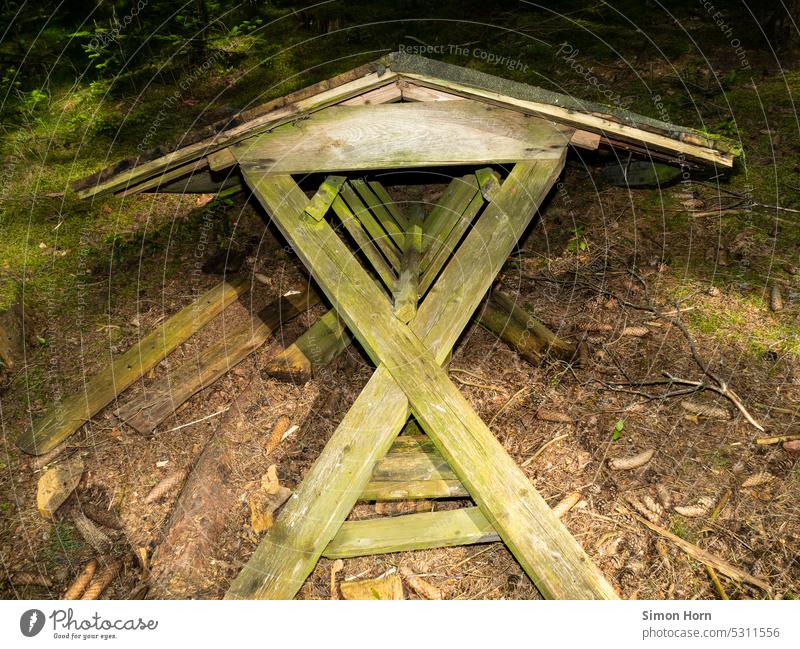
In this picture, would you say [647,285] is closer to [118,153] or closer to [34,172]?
[118,153]

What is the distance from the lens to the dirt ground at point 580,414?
369 centimetres

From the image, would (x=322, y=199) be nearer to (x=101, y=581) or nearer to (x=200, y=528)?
(x=200, y=528)

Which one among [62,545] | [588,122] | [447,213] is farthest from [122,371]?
[588,122]

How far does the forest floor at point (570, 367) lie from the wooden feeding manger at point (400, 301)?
27 cm

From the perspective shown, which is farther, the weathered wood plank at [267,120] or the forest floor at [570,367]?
the weathered wood plank at [267,120]

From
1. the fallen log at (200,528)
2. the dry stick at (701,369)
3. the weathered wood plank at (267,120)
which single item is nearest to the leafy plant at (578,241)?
the dry stick at (701,369)

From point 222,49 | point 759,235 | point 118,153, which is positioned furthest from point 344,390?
point 222,49

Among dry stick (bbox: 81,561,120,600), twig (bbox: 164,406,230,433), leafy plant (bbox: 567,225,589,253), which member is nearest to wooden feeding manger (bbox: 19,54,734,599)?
twig (bbox: 164,406,230,433)

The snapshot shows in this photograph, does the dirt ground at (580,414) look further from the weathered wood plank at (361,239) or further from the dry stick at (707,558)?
the weathered wood plank at (361,239)

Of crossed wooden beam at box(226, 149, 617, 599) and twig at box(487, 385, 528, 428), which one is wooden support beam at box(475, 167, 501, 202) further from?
twig at box(487, 385, 528, 428)

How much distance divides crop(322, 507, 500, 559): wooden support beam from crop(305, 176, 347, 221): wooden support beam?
2.25 m

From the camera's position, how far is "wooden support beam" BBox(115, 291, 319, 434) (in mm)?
4910

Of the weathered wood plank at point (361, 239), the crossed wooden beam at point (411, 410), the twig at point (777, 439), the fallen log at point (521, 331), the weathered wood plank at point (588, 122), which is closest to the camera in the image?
the crossed wooden beam at point (411, 410)

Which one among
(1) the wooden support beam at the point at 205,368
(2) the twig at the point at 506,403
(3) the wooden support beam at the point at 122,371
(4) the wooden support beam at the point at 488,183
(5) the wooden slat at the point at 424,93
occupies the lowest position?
(2) the twig at the point at 506,403
